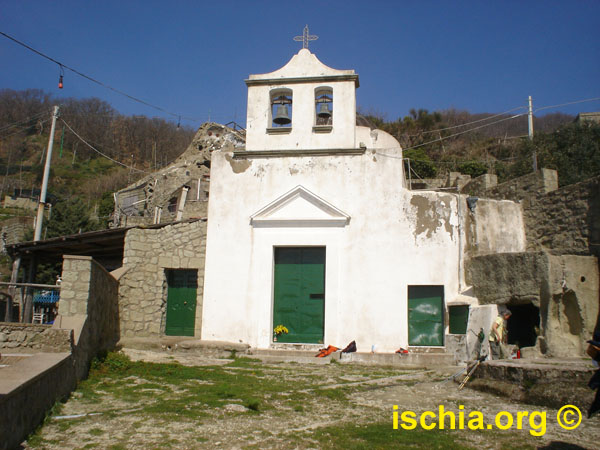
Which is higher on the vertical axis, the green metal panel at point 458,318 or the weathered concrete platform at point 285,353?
the green metal panel at point 458,318

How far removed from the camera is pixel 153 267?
50.0 feet

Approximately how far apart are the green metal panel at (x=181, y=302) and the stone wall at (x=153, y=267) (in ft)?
0.80

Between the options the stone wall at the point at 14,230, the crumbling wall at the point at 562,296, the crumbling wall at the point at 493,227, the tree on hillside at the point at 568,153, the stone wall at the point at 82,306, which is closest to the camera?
the stone wall at the point at 82,306

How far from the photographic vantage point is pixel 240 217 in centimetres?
1536

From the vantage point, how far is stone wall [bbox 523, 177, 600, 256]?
42.3 feet

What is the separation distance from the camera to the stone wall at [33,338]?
831 centimetres

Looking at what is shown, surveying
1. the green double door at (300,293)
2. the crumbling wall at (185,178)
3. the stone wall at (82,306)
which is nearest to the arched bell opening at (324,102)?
the green double door at (300,293)

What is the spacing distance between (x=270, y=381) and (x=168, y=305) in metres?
6.98

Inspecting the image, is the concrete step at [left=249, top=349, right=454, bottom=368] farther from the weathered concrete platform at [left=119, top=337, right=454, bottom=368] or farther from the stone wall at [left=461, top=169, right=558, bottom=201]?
the stone wall at [left=461, top=169, right=558, bottom=201]

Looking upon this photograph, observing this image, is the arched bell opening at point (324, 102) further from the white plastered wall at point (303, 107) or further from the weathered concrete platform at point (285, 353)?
the weathered concrete platform at point (285, 353)

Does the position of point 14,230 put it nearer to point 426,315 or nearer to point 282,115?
point 282,115

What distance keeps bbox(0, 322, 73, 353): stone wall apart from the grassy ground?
0.81m

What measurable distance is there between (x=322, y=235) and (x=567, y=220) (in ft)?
21.3

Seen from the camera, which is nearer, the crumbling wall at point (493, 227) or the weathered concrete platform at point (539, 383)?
the weathered concrete platform at point (539, 383)
